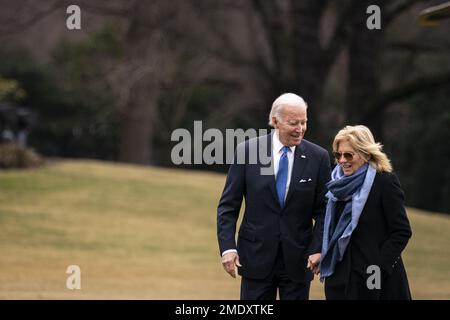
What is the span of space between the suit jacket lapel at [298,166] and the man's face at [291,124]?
0.09m

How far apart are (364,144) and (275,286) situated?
1.19 metres

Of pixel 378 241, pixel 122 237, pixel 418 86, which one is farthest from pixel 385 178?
pixel 418 86

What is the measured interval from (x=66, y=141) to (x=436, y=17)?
34.3 m

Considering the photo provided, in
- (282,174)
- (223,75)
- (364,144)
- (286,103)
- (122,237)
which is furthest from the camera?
(223,75)

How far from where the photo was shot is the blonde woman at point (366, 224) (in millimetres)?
6410

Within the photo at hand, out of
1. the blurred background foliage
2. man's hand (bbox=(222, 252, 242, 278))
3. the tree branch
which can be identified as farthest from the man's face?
the tree branch

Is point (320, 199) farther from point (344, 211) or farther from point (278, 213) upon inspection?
point (344, 211)

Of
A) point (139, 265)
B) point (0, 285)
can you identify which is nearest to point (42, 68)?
point (139, 265)

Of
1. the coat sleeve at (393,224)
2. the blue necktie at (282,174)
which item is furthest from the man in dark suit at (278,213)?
the coat sleeve at (393,224)

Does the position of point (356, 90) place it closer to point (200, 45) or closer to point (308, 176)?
point (200, 45)

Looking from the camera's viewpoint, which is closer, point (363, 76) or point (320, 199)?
point (320, 199)

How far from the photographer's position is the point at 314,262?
6.67 metres

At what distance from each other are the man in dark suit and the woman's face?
371mm

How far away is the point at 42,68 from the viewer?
40.2 metres
